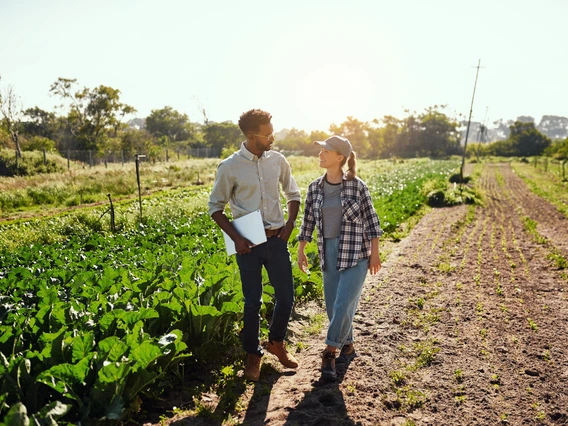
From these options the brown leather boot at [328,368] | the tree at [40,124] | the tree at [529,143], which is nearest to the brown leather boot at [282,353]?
the brown leather boot at [328,368]

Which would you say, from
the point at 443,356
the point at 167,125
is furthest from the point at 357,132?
the point at 443,356

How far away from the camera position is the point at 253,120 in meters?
3.17

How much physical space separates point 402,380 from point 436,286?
3.06 meters

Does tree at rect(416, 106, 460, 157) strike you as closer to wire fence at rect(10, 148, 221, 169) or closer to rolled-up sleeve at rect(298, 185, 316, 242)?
wire fence at rect(10, 148, 221, 169)

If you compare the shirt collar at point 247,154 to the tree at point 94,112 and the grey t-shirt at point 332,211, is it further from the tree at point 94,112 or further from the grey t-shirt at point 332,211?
the tree at point 94,112

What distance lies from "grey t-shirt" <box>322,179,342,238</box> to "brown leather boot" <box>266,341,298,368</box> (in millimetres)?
943

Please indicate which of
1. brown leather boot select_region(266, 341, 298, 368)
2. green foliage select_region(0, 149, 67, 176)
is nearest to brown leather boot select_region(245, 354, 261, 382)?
brown leather boot select_region(266, 341, 298, 368)

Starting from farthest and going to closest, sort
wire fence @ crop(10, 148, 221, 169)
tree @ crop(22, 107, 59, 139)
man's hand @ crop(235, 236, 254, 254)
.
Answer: tree @ crop(22, 107, 59, 139) → wire fence @ crop(10, 148, 221, 169) → man's hand @ crop(235, 236, 254, 254)

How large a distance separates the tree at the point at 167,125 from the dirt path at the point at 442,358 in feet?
189

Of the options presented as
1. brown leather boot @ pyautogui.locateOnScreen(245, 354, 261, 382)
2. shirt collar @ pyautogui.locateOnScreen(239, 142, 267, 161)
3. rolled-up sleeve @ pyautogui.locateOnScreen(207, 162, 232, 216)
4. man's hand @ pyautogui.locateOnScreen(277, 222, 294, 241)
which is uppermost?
shirt collar @ pyautogui.locateOnScreen(239, 142, 267, 161)

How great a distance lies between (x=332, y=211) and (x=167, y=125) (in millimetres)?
61377

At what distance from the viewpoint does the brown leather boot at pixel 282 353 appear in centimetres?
371

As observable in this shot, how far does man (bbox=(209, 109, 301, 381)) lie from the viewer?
322 cm

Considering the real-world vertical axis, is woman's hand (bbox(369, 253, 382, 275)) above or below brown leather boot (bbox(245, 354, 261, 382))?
above
